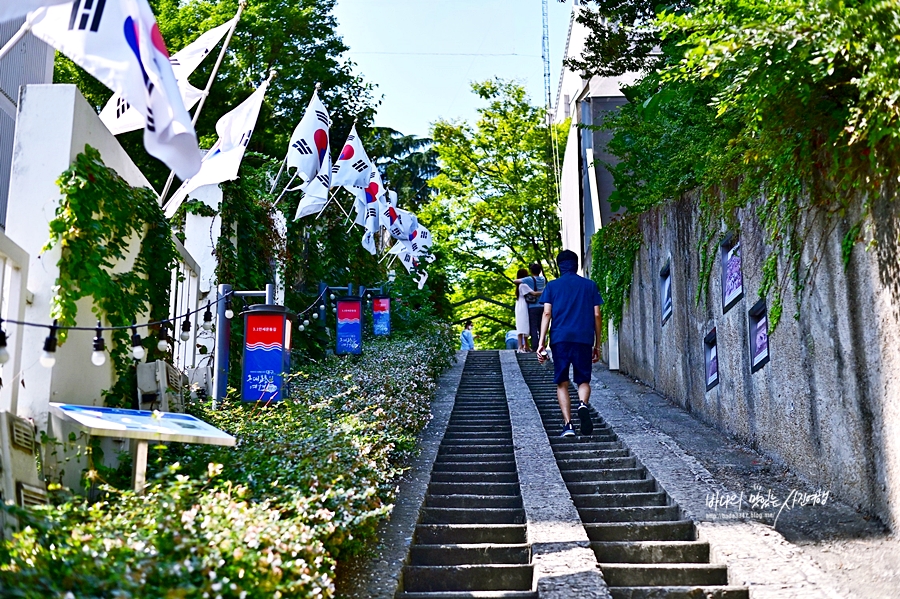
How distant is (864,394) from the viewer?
5.42 metres

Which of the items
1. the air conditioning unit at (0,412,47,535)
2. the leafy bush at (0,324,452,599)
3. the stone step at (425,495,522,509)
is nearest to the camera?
the leafy bush at (0,324,452,599)

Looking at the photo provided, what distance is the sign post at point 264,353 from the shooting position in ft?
28.9

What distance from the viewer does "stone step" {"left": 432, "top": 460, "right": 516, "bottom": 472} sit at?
25.7 feet

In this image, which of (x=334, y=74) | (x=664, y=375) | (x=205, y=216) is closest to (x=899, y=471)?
(x=664, y=375)

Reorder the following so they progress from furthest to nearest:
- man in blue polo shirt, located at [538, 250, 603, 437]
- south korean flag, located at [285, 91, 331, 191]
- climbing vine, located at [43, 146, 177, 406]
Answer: south korean flag, located at [285, 91, 331, 191]
man in blue polo shirt, located at [538, 250, 603, 437]
climbing vine, located at [43, 146, 177, 406]

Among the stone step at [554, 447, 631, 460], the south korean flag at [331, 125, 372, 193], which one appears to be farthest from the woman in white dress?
the stone step at [554, 447, 631, 460]

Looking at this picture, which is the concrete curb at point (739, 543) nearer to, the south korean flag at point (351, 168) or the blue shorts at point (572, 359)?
the blue shorts at point (572, 359)

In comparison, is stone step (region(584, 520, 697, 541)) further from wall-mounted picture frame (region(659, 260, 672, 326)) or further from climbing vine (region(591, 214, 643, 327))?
climbing vine (region(591, 214, 643, 327))

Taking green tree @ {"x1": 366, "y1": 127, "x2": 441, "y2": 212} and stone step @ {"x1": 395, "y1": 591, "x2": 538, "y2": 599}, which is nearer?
stone step @ {"x1": 395, "y1": 591, "x2": 538, "y2": 599}

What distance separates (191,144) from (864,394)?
4142mm

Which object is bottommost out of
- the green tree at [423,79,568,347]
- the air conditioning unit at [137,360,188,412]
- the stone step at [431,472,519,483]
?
the stone step at [431,472,519,483]

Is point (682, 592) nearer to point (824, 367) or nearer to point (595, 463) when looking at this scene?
point (824, 367)

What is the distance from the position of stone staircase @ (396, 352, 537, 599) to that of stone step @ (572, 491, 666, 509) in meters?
0.46

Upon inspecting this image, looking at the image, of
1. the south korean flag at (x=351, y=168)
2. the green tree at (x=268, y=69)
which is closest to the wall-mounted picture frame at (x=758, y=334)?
the south korean flag at (x=351, y=168)
